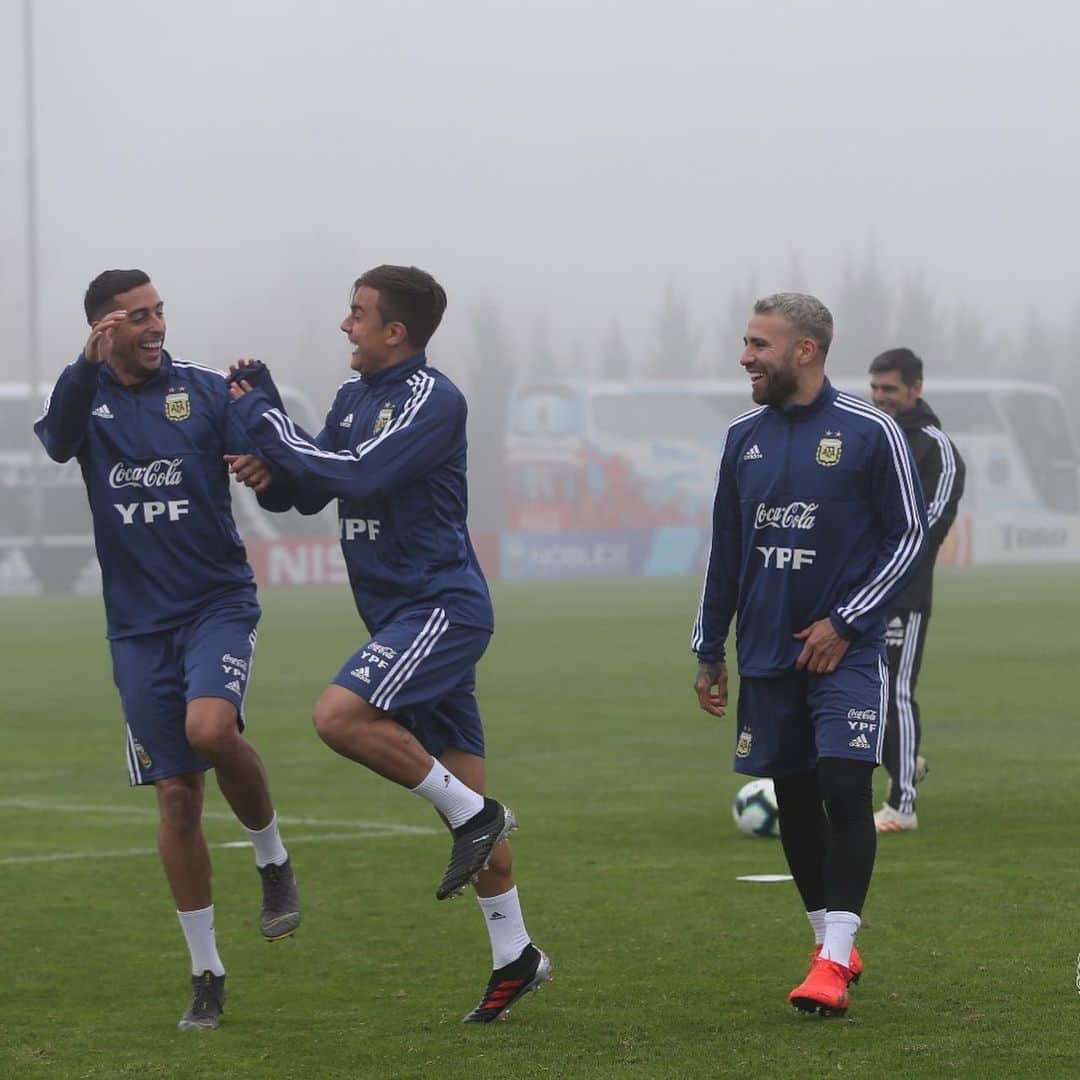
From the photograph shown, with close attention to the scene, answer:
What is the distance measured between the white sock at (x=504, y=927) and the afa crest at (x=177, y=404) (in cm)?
182

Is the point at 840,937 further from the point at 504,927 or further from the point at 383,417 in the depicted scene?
the point at 383,417

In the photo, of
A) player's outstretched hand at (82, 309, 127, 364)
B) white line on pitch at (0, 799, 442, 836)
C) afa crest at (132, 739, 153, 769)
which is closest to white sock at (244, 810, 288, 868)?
afa crest at (132, 739, 153, 769)

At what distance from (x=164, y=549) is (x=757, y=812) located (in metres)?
4.59

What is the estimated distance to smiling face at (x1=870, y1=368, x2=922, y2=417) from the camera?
10.7m

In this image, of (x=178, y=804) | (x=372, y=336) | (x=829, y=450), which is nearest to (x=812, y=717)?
(x=829, y=450)

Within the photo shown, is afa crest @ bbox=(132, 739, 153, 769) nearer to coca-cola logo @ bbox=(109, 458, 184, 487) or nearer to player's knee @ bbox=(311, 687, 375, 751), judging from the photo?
player's knee @ bbox=(311, 687, 375, 751)

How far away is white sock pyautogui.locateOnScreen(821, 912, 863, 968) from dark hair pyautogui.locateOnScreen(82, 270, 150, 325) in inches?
116

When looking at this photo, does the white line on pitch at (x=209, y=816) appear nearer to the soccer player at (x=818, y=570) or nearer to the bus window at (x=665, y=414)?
the soccer player at (x=818, y=570)

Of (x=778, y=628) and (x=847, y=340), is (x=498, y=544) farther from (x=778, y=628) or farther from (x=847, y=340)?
(x=847, y=340)

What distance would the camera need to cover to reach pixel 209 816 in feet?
41.5

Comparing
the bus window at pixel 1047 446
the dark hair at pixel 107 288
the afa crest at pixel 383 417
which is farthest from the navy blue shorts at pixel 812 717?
the bus window at pixel 1047 446

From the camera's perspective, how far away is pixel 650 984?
7.39 metres

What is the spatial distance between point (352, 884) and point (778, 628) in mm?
3539

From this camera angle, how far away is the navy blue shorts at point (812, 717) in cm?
683
